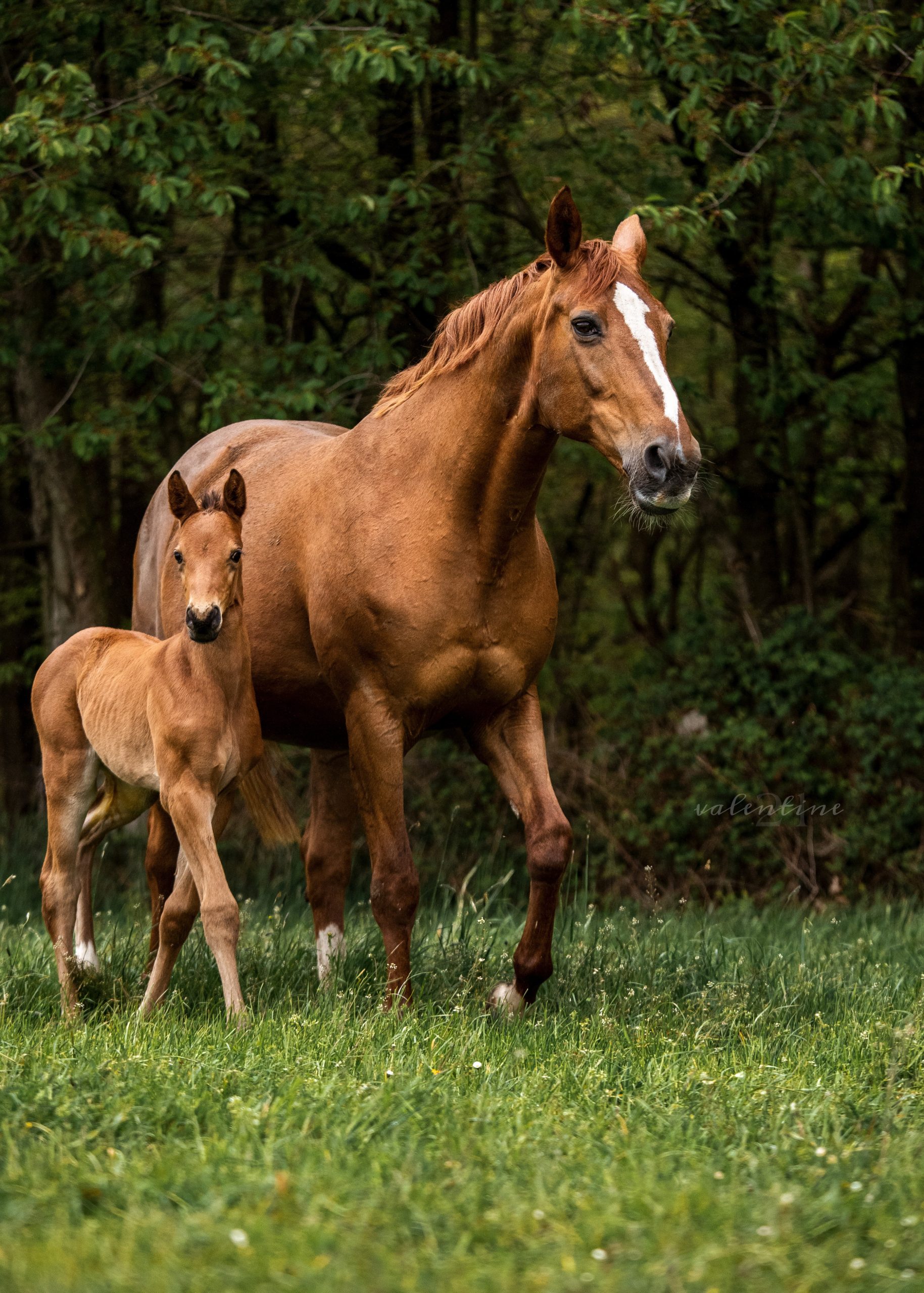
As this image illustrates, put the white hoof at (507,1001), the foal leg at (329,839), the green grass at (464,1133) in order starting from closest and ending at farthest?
the green grass at (464,1133)
the white hoof at (507,1001)
the foal leg at (329,839)

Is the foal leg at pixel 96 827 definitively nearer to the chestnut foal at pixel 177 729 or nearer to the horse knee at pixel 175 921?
the chestnut foal at pixel 177 729

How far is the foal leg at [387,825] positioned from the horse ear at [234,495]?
88 cm

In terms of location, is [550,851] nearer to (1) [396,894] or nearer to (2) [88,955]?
(1) [396,894]

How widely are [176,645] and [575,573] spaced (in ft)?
31.3

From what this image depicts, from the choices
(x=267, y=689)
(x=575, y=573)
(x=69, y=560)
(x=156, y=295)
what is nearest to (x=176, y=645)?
(x=267, y=689)

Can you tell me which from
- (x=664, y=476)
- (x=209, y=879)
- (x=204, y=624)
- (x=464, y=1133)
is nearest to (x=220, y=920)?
(x=209, y=879)

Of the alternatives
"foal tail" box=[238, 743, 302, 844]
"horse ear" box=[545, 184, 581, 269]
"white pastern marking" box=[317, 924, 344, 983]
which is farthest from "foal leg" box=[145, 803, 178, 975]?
"horse ear" box=[545, 184, 581, 269]

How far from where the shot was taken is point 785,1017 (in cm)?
532

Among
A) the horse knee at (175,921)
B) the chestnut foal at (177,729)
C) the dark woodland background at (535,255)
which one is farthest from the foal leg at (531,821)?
the dark woodland background at (535,255)

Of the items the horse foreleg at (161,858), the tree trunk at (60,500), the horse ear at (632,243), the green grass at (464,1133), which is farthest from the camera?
the tree trunk at (60,500)

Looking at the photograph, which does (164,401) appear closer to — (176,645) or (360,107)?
(360,107)

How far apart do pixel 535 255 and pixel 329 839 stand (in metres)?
5.90

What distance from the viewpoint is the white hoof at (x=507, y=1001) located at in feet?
17.6

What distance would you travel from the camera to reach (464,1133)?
12.0 feet
